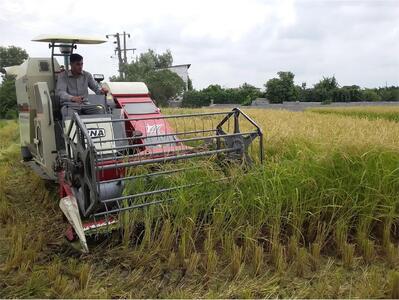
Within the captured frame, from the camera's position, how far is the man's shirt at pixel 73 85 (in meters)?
4.72

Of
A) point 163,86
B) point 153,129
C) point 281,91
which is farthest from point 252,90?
point 153,129

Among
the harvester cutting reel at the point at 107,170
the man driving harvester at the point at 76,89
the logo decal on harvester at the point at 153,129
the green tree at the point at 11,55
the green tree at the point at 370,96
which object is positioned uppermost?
the green tree at the point at 11,55

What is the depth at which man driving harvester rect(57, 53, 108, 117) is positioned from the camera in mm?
4648

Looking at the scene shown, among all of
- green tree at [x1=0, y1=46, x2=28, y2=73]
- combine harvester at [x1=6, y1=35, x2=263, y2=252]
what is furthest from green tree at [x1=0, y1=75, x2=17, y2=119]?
combine harvester at [x1=6, y1=35, x2=263, y2=252]

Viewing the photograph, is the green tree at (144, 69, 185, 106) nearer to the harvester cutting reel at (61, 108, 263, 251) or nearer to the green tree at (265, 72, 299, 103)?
the green tree at (265, 72, 299, 103)

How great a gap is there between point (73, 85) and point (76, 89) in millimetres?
58

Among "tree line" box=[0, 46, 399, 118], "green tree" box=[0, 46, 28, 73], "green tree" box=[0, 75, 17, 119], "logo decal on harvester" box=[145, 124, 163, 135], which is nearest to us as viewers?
"logo decal on harvester" box=[145, 124, 163, 135]

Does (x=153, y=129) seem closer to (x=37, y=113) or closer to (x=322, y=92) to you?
(x=37, y=113)

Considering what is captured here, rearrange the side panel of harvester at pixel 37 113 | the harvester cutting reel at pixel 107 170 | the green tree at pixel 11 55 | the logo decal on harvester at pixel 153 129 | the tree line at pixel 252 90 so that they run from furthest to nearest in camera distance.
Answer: the green tree at pixel 11 55 < the tree line at pixel 252 90 < the logo decal on harvester at pixel 153 129 < the side panel of harvester at pixel 37 113 < the harvester cutting reel at pixel 107 170

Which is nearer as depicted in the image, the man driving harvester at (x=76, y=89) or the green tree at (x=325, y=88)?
the man driving harvester at (x=76, y=89)

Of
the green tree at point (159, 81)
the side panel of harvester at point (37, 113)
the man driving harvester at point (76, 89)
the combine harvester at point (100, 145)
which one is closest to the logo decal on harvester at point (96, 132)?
the combine harvester at point (100, 145)

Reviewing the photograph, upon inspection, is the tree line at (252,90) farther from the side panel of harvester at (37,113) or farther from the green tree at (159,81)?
the side panel of harvester at (37,113)

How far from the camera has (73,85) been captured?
16.4ft

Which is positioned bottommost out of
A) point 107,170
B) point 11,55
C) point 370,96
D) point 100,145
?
point 107,170
